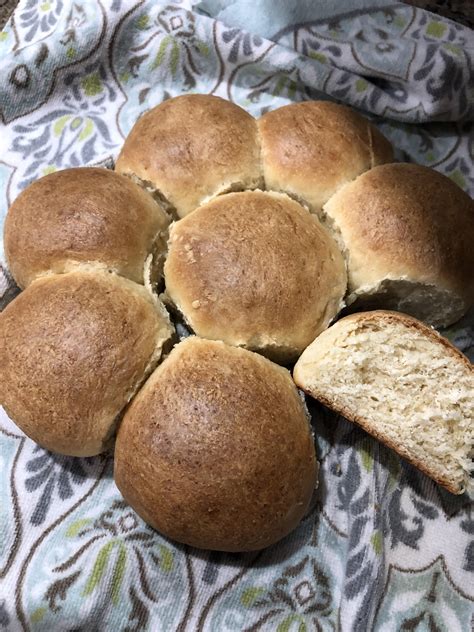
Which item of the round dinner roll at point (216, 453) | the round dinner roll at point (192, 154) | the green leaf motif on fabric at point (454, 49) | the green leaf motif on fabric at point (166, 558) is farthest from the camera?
the green leaf motif on fabric at point (454, 49)

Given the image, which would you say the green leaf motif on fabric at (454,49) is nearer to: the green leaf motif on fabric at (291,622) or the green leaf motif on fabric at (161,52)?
the green leaf motif on fabric at (161,52)

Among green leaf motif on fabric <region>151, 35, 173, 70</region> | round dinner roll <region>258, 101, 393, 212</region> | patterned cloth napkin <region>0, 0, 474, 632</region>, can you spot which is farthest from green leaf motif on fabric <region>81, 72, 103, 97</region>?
round dinner roll <region>258, 101, 393, 212</region>

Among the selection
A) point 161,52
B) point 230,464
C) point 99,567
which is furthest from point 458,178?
point 99,567

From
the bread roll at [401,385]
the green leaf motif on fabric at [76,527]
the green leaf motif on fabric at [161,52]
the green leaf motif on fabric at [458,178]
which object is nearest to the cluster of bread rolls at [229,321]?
the bread roll at [401,385]

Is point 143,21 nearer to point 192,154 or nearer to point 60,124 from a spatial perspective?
point 60,124

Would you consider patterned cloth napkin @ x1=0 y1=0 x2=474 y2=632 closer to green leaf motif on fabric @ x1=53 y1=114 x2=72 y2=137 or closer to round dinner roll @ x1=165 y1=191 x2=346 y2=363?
green leaf motif on fabric @ x1=53 y1=114 x2=72 y2=137

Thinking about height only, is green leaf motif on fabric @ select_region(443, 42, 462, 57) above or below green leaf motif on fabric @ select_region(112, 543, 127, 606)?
above

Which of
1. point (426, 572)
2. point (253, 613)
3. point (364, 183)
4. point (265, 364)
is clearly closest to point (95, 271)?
point (265, 364)
